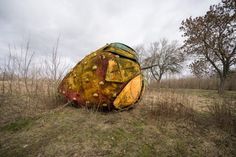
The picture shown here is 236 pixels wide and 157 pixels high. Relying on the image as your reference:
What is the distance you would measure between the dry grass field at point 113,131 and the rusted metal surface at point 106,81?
299 mm

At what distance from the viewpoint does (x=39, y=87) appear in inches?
164

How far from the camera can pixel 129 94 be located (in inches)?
123

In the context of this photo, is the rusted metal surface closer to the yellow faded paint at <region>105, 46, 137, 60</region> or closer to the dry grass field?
the yellow faded paint at <region>105, 46, 137, 60</region>

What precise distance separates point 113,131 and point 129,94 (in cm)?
86

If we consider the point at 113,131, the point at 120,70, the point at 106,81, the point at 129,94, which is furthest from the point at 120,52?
the point at 113,131

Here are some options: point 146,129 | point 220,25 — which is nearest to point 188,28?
point 220,25

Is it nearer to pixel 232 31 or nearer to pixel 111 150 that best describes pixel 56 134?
pixel 111 150

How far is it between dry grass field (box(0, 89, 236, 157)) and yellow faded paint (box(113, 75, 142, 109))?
0.86 feet

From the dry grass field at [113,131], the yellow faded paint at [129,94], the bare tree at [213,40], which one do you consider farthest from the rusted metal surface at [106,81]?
the bare tree at [213,40]

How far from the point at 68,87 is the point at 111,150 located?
5.78 ft

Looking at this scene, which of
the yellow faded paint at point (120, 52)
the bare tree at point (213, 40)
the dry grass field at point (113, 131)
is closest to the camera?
the dry grass field at point (113, 131)

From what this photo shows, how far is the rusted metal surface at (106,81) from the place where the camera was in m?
2.95

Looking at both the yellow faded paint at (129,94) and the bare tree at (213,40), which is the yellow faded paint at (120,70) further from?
the bare tree at (213,40)

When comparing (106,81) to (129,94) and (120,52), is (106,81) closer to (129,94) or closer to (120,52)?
(129,94)
